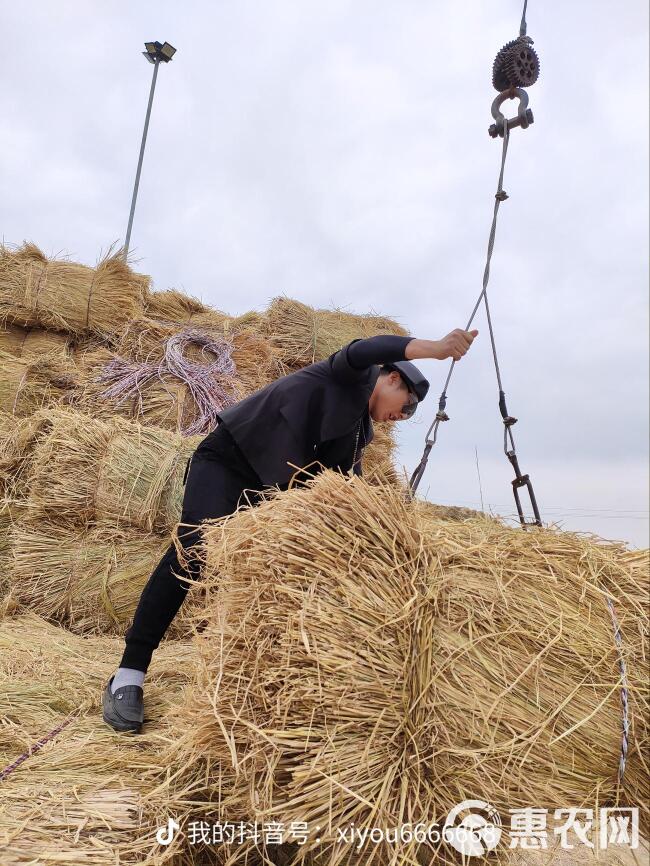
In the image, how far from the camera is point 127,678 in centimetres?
236

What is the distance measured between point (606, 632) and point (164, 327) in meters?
4.68

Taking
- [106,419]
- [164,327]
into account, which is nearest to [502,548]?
[106,419]

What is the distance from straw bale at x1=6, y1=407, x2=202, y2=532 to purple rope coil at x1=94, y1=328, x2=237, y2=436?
1.84 feet

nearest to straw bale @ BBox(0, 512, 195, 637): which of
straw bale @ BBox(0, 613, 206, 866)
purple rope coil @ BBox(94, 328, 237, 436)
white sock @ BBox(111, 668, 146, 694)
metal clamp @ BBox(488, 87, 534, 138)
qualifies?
straw bale @ BBox(0, 613, 206, 866)

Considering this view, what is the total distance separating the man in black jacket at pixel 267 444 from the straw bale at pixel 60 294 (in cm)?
347

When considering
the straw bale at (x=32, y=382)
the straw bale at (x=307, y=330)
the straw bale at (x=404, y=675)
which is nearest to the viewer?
the straw bale at (x=404, y=675)

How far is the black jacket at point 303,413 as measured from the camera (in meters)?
2.35

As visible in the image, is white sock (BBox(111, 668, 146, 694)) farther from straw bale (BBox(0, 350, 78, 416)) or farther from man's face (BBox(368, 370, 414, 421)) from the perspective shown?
straw bale (BBox(0, 350, 78, 416))

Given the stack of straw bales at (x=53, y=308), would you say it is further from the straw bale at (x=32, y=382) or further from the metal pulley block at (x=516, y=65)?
the metal pulley block at (x=516, y=65)

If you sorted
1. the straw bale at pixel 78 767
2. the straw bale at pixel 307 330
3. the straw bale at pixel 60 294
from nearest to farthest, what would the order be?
1. the straw bale at pixel 78 767
2. the straw bale at pixel 60 294
3. the straw bale at pixel 307 330

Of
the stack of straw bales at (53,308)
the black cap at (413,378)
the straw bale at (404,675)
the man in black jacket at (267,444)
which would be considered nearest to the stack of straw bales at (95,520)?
the man in black jacket at (267,444)

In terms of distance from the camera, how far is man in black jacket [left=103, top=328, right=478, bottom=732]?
231cm

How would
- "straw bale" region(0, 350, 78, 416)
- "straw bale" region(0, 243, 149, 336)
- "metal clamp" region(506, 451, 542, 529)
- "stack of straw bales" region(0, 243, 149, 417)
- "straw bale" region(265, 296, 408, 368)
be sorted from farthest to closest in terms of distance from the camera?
"straw bale" region(265, 296, 408, 368) < "straw bale" region(0, 243, 149, 336) < "stack of straw bales" region(0, 243, 149, 417) < "straw bale" region(0, 350, 78, 416) < "metal clamp" region(506, 451, 542, 529)

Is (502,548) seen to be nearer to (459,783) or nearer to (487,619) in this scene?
(487,619)
